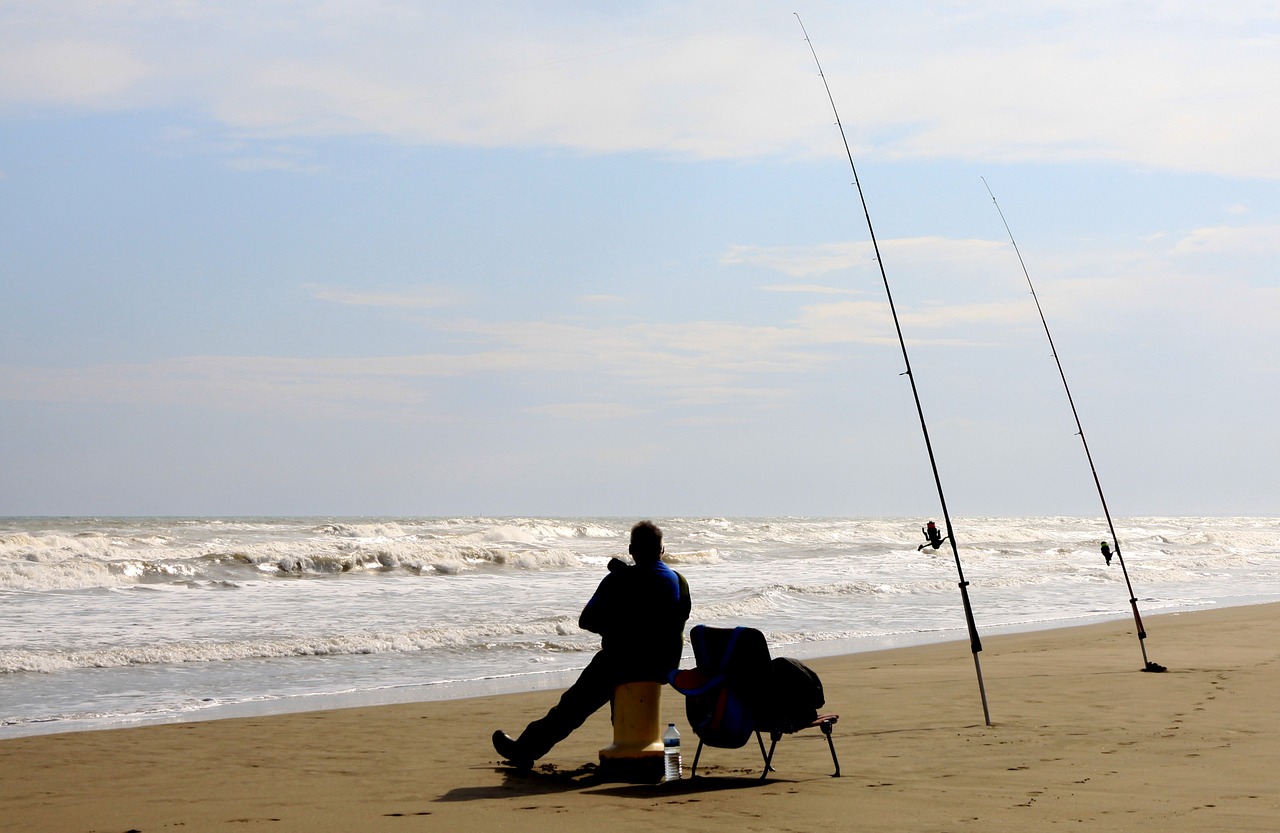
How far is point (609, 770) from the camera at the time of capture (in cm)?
531

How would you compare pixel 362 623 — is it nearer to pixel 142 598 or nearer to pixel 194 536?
pixel 142 598

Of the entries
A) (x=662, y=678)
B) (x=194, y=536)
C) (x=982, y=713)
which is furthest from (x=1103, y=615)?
(x=194, y=536)

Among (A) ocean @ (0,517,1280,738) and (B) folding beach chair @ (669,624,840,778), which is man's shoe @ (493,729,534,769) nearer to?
(B) folding beach chair @ (669,624,840,778)

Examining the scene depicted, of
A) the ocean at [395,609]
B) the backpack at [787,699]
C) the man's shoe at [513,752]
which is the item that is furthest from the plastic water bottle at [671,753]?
the ocean at [395,609]

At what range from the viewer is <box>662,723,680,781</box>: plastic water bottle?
5.24m

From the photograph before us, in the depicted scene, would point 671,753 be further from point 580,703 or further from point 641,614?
point 641,614

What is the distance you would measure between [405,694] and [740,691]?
4683 mm

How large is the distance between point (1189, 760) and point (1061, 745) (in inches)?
28.0

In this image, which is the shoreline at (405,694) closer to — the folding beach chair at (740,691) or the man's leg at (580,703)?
the man's leg at (580,703)

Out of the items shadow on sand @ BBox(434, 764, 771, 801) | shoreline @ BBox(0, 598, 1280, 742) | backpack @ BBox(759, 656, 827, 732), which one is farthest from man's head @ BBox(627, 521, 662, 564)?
shoreline @ BBox(0, 598, 1280, 742)

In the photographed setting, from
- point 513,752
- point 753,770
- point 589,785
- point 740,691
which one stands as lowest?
point 753,770

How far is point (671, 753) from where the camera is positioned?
17.2 ft

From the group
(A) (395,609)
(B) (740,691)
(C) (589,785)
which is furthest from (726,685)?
(A) (395,609)

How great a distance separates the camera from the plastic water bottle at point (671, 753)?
5238 mm
